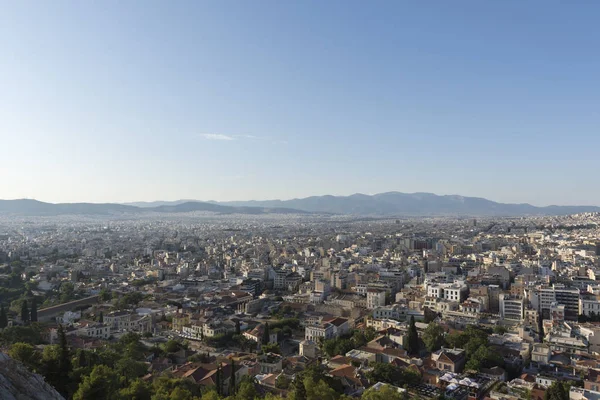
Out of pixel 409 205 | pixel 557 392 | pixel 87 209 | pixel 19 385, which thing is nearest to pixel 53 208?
pixel 87 209

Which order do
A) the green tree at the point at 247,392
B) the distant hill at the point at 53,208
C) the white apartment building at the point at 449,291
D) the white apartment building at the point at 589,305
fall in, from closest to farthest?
the green tree at the point at 247,392
the white apartment building at the point at 589,305
the white apartment building at the point at 449,291
the distant hill at the point at 53,208

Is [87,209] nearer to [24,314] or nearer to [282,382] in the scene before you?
[24,314]

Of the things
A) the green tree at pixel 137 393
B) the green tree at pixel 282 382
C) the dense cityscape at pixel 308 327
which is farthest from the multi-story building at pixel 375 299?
the green tree at pixel 137 393

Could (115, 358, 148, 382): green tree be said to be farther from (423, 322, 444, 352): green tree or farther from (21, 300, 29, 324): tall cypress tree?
(21, 300, 29, 324): tall cypress tree

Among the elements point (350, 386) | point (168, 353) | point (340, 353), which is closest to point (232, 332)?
point (168, 353)

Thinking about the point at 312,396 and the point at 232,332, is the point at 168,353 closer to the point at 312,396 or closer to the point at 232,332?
the point at 232,332

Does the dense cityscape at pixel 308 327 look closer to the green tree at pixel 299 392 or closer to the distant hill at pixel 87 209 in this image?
the green tree at pixel 299 392
